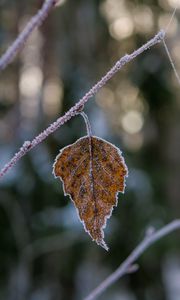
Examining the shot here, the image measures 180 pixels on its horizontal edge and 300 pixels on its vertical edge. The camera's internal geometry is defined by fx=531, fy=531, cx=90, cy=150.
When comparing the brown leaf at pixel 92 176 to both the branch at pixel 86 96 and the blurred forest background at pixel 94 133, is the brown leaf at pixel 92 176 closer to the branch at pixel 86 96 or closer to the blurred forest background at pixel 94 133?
the branch at pixel 86 96

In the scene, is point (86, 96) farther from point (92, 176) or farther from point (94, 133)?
point (94, 133)

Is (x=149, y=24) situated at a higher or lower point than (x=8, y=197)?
higher

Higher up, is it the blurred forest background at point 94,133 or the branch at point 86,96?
the blurred forest background at point 94,133

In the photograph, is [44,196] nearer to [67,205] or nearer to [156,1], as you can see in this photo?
[67,205]

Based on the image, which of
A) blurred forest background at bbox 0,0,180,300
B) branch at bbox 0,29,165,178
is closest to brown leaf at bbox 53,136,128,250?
branch at bbox 0,29,165,178

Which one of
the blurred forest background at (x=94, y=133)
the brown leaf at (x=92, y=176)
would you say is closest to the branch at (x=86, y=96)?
the brown leaf at (x=92, y=176)

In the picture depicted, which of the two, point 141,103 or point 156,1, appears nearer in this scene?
point 156,1

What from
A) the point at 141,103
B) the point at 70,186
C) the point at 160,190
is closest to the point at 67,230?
the point at 160,190
